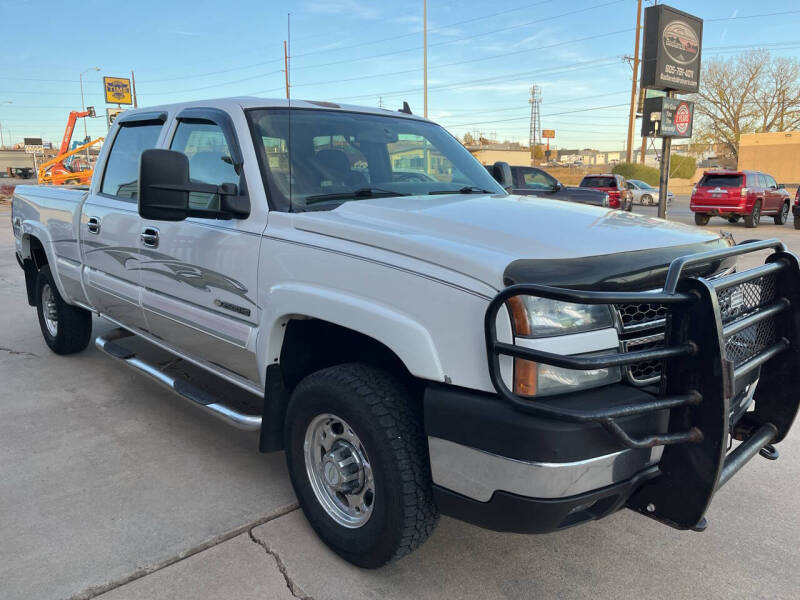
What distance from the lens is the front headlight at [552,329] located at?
6.56 ft

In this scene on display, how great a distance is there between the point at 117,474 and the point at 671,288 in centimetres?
297

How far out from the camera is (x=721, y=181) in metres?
19.2

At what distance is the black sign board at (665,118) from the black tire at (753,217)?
6.77 meters

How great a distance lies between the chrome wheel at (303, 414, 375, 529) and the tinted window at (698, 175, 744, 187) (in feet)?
63.9

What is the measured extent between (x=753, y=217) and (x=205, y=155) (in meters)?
19.5

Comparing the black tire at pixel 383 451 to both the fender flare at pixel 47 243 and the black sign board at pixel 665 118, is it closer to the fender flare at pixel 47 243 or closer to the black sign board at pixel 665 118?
the fender flare at pixel 47 243

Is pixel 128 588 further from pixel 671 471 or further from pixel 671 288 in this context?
pixel 671 288

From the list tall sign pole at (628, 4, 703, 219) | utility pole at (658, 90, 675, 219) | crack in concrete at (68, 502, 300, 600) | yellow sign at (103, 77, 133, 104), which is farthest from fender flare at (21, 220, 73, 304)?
yellow sign at (103, 77, 133, 104)

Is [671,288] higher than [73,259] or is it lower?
higher

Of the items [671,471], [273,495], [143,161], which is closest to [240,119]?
[143,161]

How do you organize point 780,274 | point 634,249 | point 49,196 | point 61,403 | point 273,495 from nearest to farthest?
1. point 634,249
2. point 780,274
3. point 273,495
4. point 61,403
5. point 49,196

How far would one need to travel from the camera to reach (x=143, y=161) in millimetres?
2783

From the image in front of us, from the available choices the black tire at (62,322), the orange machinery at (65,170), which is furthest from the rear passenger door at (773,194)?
the orange machinery at (65,170)

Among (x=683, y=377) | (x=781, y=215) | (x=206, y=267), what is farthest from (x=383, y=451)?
(x=781, y=215)
